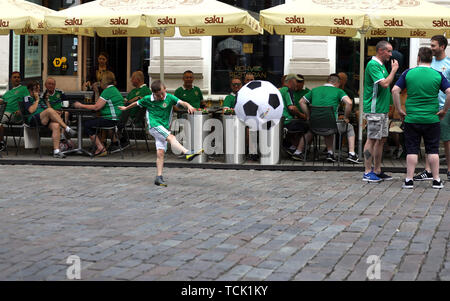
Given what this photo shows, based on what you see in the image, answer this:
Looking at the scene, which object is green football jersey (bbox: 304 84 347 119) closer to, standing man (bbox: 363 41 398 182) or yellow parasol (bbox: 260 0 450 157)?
yellow parasol (bbox: 260 0 450 157)

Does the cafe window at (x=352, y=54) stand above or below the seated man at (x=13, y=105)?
above

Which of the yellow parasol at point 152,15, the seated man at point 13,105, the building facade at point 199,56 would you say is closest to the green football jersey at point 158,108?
the yellow parasol at point 152,15

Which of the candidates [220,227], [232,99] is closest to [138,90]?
[232,99]

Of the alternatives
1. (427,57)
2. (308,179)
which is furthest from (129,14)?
(427,57)

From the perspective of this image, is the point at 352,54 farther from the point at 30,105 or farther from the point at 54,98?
the point at 30,105

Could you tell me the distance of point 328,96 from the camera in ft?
43.3

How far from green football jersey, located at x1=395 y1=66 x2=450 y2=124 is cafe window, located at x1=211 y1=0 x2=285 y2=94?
281 inches

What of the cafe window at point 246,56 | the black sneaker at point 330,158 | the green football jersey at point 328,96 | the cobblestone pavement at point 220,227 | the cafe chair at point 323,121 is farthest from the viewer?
the cafe window at point 246,56

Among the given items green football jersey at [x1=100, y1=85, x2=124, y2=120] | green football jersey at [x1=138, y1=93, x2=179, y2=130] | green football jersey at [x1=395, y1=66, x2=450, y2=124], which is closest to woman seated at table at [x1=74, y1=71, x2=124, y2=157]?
green football jersey at [x1=100, y1=85, x2=124, y2=120]

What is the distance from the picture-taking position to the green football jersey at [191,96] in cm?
1490

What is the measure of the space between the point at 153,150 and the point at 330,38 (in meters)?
4.54

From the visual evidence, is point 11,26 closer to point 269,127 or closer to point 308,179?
point 269,127

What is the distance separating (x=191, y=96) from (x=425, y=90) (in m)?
5.52

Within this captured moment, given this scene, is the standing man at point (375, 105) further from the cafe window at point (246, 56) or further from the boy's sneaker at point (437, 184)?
the cafe window at point (246, 56)
